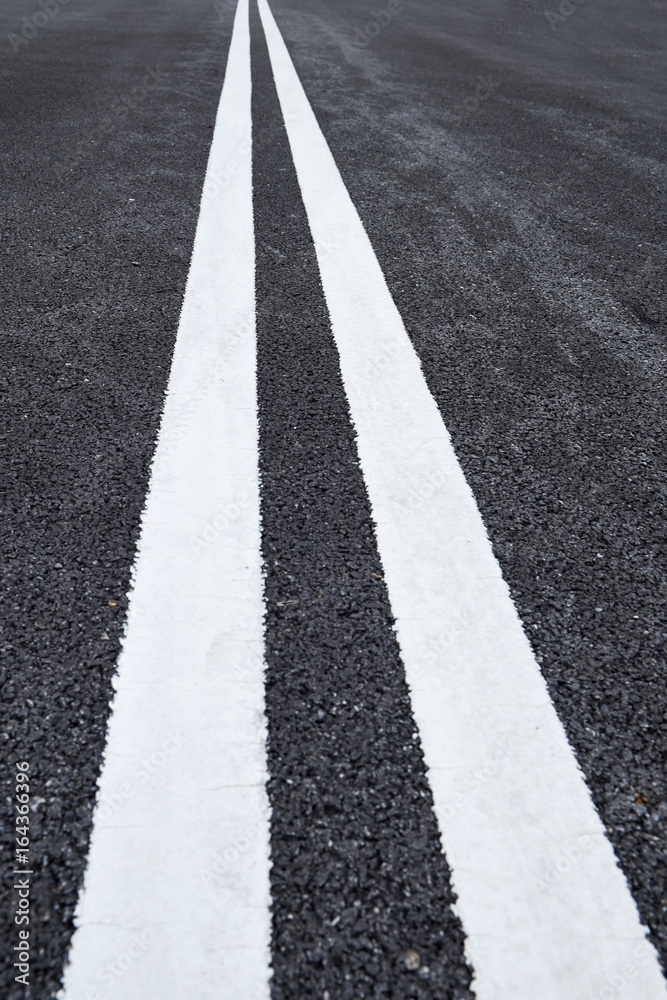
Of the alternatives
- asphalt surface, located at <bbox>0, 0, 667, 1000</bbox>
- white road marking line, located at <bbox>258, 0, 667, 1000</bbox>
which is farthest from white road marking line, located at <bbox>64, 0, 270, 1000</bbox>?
white road marking line, located at <bbox>258, 0, 667, 1000</bbox>

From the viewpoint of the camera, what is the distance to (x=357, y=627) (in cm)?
189

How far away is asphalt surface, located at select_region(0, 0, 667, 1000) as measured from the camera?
143 centimetres

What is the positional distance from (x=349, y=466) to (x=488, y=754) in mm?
1075

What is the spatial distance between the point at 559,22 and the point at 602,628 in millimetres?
16908

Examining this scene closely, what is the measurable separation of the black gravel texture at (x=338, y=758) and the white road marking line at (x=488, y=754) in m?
0.05

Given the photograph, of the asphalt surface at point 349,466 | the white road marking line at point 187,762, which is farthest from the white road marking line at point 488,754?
the white road marking line at point 187,762

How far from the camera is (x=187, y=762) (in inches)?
61.5

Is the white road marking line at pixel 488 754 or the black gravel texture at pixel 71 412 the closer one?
the white road marking line at pixel 488 754

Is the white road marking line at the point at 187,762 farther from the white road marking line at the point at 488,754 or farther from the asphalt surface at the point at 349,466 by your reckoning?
the white road marking line at the point at 488,754

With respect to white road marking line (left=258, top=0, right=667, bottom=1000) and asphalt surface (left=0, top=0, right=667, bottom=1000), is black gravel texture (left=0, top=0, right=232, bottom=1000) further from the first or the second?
white road marking line (left=258, top=0, right=667, bottom=1000)

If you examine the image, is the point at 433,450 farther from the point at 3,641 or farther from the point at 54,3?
the point at 54,3

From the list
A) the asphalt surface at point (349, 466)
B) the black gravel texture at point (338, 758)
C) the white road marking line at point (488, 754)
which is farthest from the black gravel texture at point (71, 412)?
the white road marking line at point (488, 754)

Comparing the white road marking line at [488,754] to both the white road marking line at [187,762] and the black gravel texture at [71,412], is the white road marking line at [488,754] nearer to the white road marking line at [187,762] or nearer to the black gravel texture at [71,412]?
the white road marking line at [187,762]

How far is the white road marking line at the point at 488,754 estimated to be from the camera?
1.32 meters
